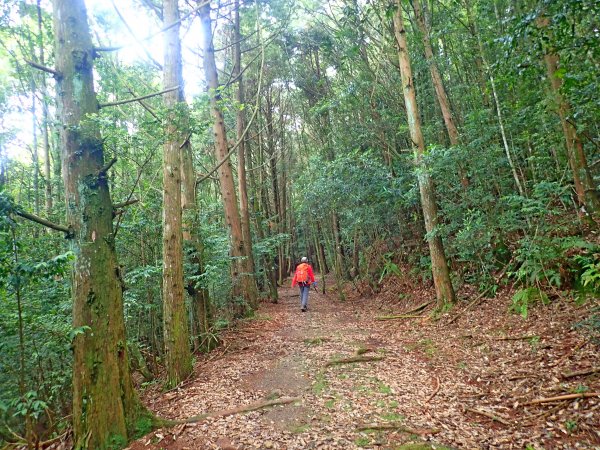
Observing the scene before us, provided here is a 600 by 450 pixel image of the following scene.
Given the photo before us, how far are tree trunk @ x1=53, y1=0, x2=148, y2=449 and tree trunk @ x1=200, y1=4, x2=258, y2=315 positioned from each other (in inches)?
224

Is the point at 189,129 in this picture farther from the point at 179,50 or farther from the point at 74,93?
the point at 179,50

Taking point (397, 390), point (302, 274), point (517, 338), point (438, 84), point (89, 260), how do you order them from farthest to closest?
point (302, 274)
point (438, 84)
point (517, 338)
point (397, 390)
point (89, 260)

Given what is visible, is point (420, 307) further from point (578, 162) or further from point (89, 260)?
point (89, 260)

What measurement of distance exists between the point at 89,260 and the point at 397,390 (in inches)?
177

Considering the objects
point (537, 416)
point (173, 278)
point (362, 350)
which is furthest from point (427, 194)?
point (173, 278)

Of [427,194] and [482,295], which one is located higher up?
[427,194]

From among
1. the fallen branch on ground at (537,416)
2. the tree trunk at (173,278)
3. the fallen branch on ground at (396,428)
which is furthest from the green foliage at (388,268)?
the fallen branch on ground at (396,428)

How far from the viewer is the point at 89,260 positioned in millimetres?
3918

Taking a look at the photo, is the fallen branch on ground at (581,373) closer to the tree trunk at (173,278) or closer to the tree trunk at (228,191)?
the tree trunk at (173,278)

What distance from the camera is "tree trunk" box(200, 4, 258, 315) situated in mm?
9926

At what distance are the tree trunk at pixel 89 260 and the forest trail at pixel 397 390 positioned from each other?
0.56 metres

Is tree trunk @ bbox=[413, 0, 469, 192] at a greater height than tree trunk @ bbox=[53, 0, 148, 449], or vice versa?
tree trunk @ bbox=[413, 0, 469, 192]

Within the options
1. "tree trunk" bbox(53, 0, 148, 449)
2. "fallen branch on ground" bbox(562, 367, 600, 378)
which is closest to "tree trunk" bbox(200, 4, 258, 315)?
"tree trunk" bbox(53, 0, 148, 449)

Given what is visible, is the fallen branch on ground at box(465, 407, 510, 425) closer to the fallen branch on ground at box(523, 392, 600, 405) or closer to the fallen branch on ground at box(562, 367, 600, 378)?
the fallen branch on ground at box(523, 392, 600, 405)
